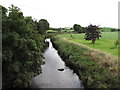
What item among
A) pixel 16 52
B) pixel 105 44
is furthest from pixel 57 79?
pixel 105 44

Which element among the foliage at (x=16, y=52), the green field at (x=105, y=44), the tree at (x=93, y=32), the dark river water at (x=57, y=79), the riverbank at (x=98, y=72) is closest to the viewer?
the foliage at (x=16, y=52)

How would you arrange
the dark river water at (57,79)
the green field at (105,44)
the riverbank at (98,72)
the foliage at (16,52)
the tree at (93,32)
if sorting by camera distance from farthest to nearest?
the tree at (93,32), the green field at (105,44), the dark river water at (57,79), the riverbank at (98,72), the foliage at (16,52)

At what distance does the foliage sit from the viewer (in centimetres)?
1462

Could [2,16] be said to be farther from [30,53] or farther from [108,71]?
[108,71]

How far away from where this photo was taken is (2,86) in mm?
15555

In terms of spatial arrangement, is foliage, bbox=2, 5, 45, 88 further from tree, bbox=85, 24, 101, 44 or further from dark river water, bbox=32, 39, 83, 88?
tree, bbox=85, 24, 101, 44

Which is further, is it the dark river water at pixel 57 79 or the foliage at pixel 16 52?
the dark river water at pixel 57 79

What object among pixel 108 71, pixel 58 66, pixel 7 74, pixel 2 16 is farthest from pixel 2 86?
pixel 58 66

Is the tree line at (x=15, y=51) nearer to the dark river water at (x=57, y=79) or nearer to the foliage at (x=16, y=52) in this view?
the foliage at (x=16, y=52)

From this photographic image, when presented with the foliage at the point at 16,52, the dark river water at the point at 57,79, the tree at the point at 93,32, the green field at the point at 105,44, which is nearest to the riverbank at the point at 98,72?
the dark river water at the point at 57,79

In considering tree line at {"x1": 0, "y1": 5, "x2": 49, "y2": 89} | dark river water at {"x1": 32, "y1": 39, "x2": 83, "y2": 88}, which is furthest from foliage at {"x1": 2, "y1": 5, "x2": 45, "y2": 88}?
dark river water at {"x1": 32, "y1": 39, "x2": 83, "y2": 88}

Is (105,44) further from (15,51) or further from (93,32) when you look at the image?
(15,51)

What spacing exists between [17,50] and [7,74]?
2370 millimetres

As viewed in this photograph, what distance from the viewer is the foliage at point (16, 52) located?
14617mm
